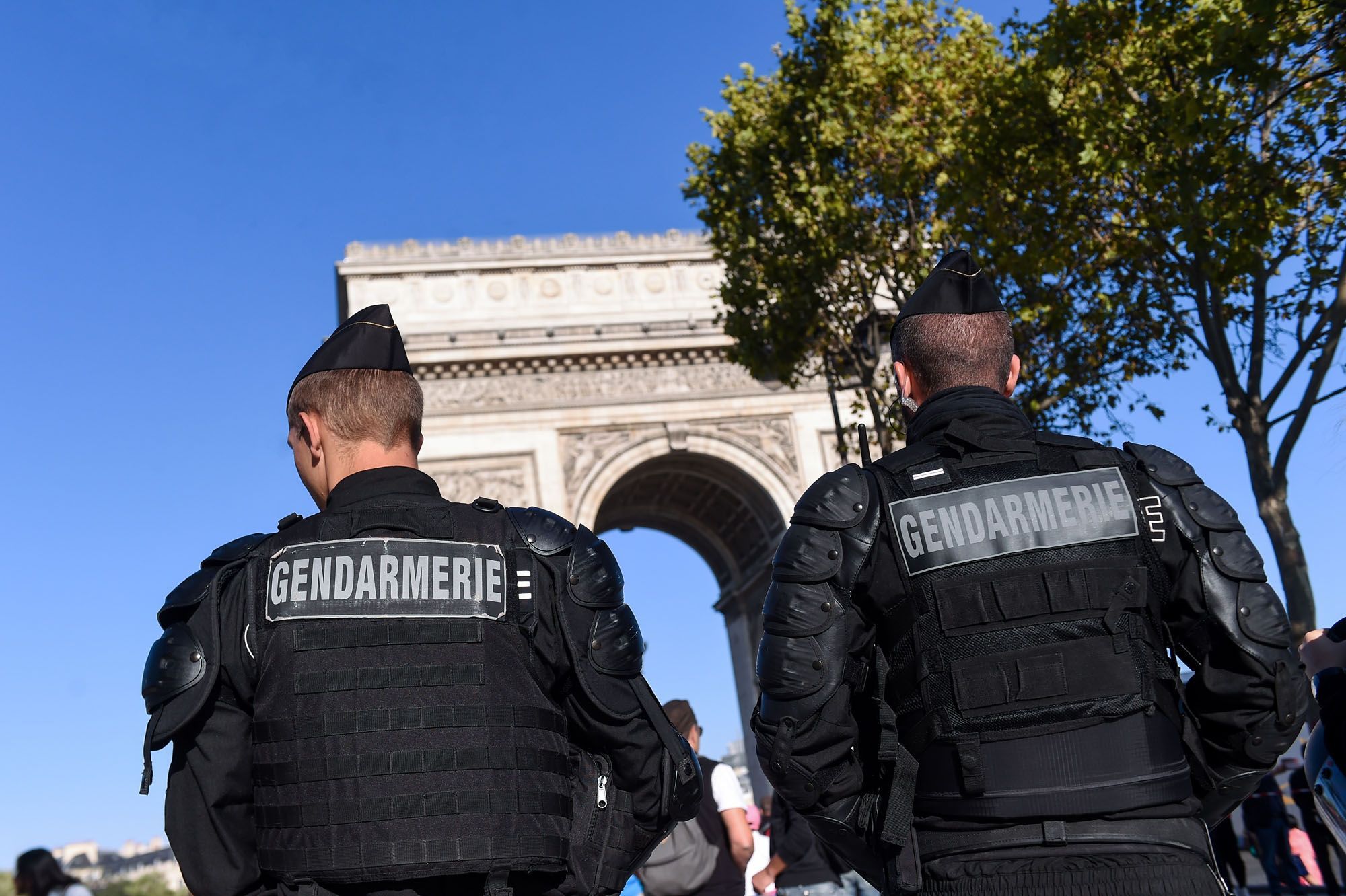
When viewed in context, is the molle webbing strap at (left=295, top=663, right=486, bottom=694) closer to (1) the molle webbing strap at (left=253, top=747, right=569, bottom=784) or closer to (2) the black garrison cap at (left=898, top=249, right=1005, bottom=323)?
(1) the molle webbing strap at (left=253, top=747, right=569, bottom=784)

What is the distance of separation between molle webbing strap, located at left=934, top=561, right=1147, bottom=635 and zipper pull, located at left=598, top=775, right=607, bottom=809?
0.75 meters

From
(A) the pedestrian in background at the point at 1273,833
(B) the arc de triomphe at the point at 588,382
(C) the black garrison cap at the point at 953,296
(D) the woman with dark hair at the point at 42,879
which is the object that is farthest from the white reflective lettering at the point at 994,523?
(B) the arc de triomphe at the point at 588,382

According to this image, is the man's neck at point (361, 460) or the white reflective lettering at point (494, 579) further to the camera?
the man's neck at point (361, 460)

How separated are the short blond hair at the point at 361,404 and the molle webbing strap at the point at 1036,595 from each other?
1.18m

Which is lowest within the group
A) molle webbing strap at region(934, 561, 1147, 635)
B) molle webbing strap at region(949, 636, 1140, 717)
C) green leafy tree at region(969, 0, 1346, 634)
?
molle webbing strap at region(949, 636, 1140, 717)

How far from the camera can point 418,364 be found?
87.2 ft

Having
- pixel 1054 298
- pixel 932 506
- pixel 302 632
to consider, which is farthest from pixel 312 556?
pixel 1054 298

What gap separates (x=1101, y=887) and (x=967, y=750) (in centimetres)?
32

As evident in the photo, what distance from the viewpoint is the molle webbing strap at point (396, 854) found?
2457mm

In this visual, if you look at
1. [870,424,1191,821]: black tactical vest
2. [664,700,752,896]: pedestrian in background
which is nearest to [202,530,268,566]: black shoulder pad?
[870,424,1191,821]: black tactical vest

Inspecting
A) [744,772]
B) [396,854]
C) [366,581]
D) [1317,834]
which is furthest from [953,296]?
[744,772]

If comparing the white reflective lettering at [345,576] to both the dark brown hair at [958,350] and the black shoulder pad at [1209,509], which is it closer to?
the dark brown hair at [958,350]

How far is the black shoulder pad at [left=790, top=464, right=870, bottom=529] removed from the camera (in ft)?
8.83

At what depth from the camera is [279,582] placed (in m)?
2.66
